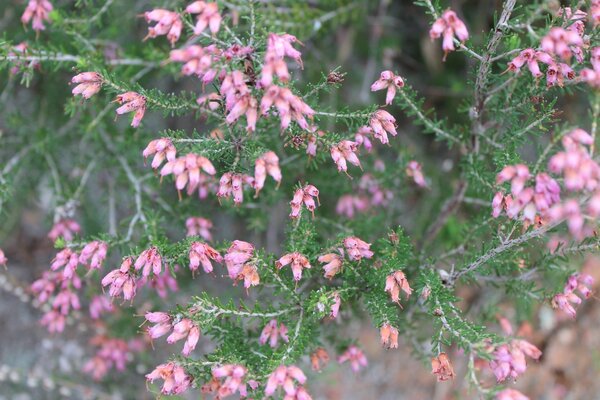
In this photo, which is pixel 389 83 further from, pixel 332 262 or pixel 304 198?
pixel 332 262

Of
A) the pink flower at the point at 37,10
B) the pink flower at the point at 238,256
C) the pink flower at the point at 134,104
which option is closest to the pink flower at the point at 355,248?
the pink flower at the point at 238,256

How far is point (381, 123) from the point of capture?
9.54 ft

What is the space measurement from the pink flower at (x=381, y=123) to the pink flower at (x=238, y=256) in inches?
33.3

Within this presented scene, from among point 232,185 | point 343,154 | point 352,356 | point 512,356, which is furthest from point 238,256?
point 512,356

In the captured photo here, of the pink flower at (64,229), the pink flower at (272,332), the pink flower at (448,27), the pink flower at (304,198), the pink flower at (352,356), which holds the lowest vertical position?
the pink flower at (352,356)

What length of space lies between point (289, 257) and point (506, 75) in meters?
1.64

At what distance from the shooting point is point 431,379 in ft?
17.3

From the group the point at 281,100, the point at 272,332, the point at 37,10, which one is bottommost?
the point at 272,332

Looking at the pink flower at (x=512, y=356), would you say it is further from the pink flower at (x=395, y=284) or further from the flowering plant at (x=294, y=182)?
the pink flower at (x=395, y=284)

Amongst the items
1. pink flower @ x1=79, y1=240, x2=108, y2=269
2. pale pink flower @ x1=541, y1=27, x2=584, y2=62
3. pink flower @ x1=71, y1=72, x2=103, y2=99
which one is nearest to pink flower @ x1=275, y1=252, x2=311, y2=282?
pink flower @ x1=79, y1=240, x2=108, y2=269

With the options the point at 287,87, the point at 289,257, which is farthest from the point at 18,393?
the point at 287,87

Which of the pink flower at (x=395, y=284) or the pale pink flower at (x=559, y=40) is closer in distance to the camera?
the pale pink flower at (x=559, y=40)

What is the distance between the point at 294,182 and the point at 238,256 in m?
1.35

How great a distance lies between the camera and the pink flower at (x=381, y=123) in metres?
2.87
